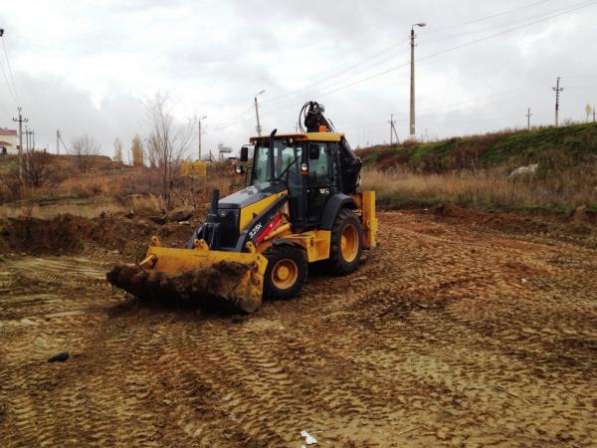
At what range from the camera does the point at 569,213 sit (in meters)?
13.0

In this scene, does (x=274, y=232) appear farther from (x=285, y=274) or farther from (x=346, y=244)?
(x=346, y=244)

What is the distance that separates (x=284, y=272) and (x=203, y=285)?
1.33 meters

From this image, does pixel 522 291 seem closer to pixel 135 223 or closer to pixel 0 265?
pixel 0 265

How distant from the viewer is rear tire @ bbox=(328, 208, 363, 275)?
8.32 m

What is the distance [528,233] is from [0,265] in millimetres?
10694

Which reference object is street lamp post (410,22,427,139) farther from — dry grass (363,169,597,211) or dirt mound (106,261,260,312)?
dirt mound (106,261,260,312)

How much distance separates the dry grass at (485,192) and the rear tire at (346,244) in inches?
280

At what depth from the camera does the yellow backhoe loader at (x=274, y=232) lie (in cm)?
650

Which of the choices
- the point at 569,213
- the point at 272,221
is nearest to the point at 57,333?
the point at 272,221

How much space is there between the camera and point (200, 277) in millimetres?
6367

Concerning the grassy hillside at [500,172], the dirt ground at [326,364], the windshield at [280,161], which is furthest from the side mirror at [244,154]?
the grassy hillside at [500,172]

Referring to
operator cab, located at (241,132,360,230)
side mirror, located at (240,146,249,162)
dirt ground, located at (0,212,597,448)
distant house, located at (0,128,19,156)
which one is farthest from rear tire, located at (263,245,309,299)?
distant house, located at (0,128,19,156)

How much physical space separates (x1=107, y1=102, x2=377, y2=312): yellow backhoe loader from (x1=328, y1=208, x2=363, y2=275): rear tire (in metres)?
0.02

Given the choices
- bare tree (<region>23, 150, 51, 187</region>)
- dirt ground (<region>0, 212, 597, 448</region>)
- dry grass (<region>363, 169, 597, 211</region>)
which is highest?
bare tree (<region>23, 150, 51, 187</region>)
